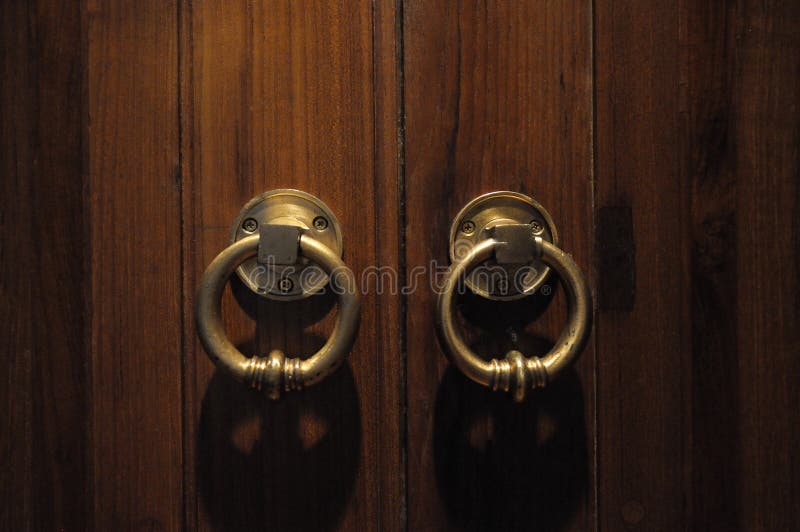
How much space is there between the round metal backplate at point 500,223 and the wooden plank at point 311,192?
51 millimetres

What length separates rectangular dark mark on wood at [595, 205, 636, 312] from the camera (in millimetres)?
359

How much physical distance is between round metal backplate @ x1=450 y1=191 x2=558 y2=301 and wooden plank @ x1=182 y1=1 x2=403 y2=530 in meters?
0.05

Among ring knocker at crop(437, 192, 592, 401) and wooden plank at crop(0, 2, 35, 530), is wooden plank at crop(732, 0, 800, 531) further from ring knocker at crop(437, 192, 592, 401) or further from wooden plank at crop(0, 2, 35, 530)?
wooden plank at crop(0, 2, 35, 530)

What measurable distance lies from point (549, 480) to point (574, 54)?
0.32m

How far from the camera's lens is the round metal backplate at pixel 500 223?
13.7 inches

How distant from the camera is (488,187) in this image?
1.16ft

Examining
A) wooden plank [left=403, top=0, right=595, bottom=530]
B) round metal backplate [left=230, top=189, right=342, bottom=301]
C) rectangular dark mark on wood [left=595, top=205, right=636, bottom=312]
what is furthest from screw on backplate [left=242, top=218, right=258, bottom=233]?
rectangular dark mark on wood [left=595, top=205, right=636, bottom=312]

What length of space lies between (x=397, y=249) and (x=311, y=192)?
0.25 feet

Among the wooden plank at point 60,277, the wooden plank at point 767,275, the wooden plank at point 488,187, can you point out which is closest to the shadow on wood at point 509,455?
the wooden plank at point 488,187

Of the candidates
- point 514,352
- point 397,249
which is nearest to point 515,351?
point 514,352

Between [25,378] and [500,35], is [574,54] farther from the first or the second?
[25,378]

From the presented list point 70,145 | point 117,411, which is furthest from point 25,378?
point 70,145

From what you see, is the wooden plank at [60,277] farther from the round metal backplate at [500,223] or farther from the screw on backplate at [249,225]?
the round metal backplate at [500,223]

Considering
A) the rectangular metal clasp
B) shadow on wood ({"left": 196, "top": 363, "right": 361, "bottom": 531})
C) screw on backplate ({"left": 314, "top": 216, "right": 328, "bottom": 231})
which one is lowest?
shadow on wood ({"left": 196, "top": 363, "right": 361, "bottom": 531})
